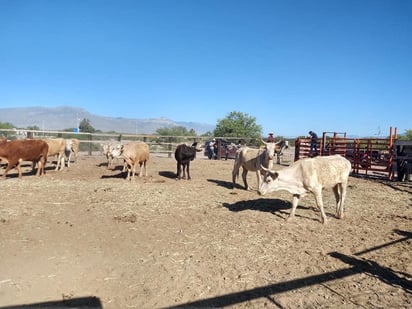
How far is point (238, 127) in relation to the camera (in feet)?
154

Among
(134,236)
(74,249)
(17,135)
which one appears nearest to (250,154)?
(134,236)

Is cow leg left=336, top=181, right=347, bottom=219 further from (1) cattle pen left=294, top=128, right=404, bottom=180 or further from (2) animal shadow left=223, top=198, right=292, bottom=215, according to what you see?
(1) cattle pen left=294, top=128, right=404, bottom=180

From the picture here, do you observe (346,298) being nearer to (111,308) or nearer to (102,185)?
(111,308)

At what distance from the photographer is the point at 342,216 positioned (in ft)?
24.3

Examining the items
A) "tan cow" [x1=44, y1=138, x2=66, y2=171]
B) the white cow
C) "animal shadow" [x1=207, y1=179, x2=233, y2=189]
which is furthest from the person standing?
"tan cow" [x1=44, y1=138, x2=66, y2=171]

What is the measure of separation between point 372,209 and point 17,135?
809 inches

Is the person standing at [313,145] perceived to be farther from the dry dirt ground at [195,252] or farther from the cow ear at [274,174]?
the cow ear at [274,174]

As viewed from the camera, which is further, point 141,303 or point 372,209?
point 372,209

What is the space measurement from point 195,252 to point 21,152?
8866mm

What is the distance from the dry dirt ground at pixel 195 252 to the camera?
398cm

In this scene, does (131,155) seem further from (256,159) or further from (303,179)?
(303,179)

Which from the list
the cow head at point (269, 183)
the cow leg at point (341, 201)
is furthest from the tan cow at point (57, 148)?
the cow leg at point (341, 201)

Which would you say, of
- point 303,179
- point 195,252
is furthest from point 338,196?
point 195,252

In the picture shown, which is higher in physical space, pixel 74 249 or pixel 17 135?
pixel 17 135
